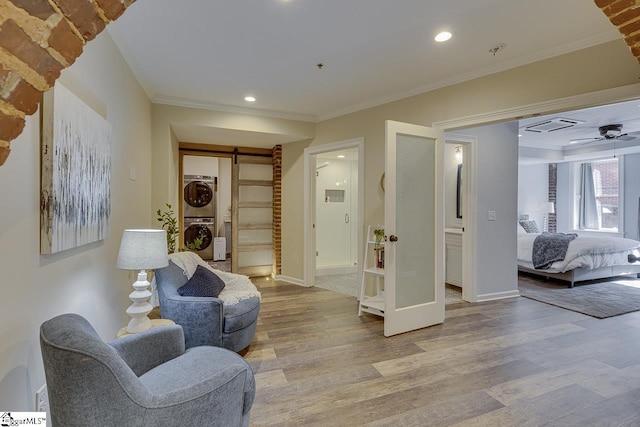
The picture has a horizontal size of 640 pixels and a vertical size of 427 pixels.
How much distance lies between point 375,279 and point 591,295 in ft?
10.4

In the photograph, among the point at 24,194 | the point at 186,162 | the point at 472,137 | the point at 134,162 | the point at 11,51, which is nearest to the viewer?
the point at 11,51

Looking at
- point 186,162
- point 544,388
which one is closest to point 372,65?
point 544,388

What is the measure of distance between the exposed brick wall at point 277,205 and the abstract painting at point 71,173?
313 cm

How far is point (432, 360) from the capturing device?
2521 millimetres

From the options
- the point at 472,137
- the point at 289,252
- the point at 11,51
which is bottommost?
the point at 289,252

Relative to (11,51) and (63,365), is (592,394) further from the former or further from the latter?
(11,51)

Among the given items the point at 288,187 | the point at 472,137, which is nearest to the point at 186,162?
the point at 288,187

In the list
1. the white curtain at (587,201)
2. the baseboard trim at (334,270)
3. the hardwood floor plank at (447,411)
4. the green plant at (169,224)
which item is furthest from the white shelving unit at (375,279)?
the white curtain at (587,201)

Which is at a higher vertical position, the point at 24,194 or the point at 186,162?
the point at 186,162

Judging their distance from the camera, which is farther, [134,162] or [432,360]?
[134,162]

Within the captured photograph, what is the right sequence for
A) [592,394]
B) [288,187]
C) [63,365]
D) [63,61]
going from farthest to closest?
[288,187]
[592,394]
[63,365]
[63,61]

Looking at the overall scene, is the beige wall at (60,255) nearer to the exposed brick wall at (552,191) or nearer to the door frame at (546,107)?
the door frame at (546,107)

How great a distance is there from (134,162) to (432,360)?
126 inches

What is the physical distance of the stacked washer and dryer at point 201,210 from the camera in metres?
6.79
